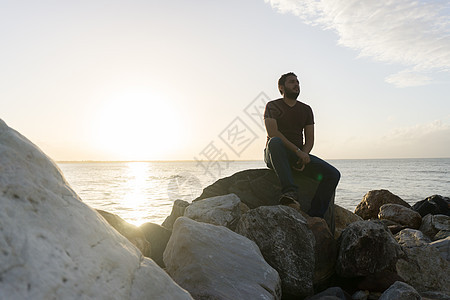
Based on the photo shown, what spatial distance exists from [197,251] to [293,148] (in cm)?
287

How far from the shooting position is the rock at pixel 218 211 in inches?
171

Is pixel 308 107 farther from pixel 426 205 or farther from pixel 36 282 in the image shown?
pixel 426 205

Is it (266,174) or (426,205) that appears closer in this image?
(266,174)

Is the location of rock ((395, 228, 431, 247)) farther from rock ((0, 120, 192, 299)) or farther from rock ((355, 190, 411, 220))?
rock ((0, 120, 192, 299))

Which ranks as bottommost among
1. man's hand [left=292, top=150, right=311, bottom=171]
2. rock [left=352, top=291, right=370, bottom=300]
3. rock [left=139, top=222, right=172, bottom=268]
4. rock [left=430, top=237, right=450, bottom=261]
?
rock [left=352, top=291, right=370, bottom=300]

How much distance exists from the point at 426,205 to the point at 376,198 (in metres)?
1.43

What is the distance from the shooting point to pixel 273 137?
507 centimetres

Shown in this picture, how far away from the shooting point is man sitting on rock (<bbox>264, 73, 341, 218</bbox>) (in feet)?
16.0

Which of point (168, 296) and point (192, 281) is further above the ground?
point (168, 296)

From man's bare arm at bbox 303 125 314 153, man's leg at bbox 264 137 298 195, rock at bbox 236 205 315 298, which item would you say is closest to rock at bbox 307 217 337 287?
rock at bbox 236 205 315 298

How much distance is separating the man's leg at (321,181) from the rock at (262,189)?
0.11 meters

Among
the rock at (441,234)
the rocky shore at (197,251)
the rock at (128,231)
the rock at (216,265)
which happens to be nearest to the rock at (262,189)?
the rocky shore at (197,251)

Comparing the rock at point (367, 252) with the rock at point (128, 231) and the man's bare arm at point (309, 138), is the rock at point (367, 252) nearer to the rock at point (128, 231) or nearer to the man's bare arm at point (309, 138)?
the man's bare arm at point (309, 138)

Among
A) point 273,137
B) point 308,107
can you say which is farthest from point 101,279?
point 308,107
